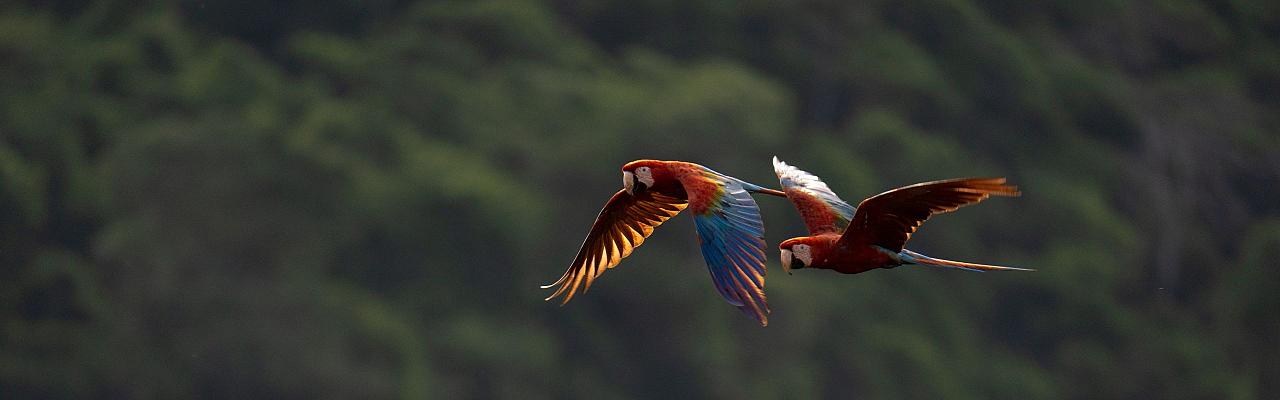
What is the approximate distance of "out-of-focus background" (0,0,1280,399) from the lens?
1952 cm

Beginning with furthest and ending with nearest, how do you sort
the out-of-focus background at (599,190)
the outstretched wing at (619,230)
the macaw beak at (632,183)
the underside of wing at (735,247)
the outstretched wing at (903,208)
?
the out-of-focus background at (599,190) → the outstretched wing at (619,230) → the macaw beak at (632,183) → the underside of wing at (735,247) → the outstretched wing at (903,208)

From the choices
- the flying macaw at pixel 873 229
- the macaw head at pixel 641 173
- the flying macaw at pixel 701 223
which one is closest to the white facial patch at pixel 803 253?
the flying macaw at pixel 873 229

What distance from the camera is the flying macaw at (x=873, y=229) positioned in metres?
5.11

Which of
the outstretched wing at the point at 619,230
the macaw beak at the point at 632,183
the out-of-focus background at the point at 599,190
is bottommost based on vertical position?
the outstretched wing at the point at 619,230

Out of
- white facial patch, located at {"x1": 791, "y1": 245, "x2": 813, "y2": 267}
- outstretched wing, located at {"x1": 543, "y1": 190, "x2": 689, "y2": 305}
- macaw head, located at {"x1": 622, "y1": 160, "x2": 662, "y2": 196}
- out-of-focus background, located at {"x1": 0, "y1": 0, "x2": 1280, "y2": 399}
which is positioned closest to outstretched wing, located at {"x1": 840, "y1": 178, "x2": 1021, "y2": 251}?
white facial patch, located at {"x1": 791, "y1": 245, "x2": 813, "y2": 267}

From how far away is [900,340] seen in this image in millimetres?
20844

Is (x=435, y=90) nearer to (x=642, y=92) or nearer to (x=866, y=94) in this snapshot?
(x=642, y=92)

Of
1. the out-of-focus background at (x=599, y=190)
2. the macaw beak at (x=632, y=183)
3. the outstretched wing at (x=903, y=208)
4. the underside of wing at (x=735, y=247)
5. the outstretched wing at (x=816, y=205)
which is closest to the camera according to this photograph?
the outstretched wing at (x=903, y=208)

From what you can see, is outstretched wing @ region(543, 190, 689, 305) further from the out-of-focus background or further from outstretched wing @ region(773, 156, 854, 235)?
the out-of-focus background

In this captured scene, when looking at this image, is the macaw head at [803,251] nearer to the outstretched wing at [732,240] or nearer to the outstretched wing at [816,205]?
the outstretched wing at [732,240]

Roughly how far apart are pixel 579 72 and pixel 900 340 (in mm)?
5324

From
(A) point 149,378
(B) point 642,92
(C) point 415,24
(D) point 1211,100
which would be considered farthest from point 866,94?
(A) point 149,378

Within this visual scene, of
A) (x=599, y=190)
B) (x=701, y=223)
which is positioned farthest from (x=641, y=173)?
(x=599, y=190)

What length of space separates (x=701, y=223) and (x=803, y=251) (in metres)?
0.36
